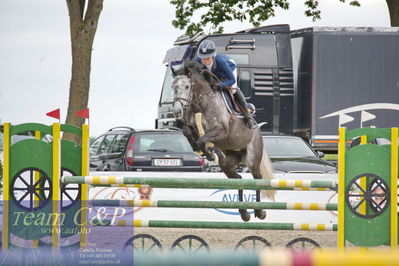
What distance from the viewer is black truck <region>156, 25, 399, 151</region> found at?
1557 cm

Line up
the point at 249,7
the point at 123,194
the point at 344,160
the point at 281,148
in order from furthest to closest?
the point at 249,7 → the point at 281,148 → the point at 123,194 → the point at 344,160

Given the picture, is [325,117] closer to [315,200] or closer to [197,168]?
[197,168]

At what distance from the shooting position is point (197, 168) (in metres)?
13.4

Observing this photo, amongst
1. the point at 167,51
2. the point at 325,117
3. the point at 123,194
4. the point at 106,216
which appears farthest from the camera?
the point at 167,51

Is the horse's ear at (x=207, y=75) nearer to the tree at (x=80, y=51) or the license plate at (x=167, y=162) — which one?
the license plate at (x=167, y=162)

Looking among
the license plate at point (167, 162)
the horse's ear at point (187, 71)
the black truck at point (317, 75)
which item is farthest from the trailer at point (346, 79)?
the horse's ear at point (187, 71)

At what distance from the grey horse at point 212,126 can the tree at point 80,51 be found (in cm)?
980

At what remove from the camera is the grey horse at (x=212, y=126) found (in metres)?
5.77

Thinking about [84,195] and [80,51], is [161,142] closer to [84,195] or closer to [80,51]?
[80,51]

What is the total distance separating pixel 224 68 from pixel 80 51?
10.2m

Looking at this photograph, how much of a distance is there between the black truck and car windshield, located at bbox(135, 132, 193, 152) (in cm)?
250

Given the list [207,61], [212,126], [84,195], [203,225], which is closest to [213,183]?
[212,126]

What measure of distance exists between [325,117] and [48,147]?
10450mm

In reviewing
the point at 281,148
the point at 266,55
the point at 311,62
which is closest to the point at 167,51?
the point at 266,55
